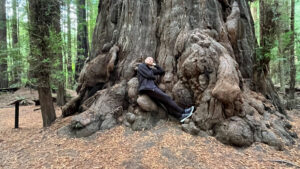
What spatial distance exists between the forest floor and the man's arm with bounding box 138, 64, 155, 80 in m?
1.35

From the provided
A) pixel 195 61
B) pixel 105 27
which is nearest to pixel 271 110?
pixel 195 61

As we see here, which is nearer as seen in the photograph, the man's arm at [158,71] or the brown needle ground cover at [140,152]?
the brown needle ground cover at [140,152]

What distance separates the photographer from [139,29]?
18.7 feet

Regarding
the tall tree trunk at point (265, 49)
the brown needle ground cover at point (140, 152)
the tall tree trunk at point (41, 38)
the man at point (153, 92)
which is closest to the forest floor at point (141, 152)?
the brown needle ground cover at point (140, 152)

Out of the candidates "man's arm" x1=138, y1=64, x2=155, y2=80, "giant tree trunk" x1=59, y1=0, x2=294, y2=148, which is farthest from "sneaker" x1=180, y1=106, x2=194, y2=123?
"man's arm" x1=138, y1=64, x2=155, y2=80

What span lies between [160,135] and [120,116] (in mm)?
1410

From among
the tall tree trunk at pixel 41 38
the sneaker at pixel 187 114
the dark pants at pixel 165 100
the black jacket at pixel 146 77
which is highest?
the tall tree trunk at pixel 41 38

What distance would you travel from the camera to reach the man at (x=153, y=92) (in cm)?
435

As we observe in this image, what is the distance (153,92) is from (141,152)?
64.0 inches

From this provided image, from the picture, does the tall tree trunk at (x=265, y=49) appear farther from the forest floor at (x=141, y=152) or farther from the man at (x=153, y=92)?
the man at (x=153, y=92)

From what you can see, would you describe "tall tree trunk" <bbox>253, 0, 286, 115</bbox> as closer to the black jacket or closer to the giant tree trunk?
the giant tree trunk

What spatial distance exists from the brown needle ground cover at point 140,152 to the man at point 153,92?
1.26 ft

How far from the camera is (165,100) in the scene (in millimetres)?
4461

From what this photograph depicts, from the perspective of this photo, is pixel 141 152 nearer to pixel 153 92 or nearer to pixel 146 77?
pixel 153 92
